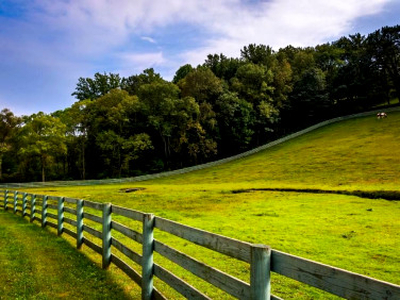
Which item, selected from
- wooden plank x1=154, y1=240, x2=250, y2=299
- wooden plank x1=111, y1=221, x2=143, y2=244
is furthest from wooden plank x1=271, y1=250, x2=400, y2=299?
wooden plank x1=111, y1=221, x2=143, y2=244

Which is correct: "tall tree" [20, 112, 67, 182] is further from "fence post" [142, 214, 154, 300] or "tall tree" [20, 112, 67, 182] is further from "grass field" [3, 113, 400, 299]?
"fence post" [142, 214, 154, 300]

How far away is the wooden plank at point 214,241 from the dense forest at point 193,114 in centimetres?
5091

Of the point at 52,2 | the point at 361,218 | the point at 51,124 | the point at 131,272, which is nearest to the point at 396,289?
the point at 131,272

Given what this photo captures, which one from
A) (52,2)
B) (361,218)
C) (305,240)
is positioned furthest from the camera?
(52,2)

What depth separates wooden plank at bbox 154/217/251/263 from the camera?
3.50m

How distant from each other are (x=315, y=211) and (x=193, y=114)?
1755 inches

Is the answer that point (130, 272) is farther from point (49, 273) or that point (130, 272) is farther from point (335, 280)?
point (335, 280)

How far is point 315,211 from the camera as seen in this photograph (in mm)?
16531

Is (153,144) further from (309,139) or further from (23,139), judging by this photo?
(309,139)

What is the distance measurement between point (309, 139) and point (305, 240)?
49.8m

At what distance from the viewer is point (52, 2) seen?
1582cm

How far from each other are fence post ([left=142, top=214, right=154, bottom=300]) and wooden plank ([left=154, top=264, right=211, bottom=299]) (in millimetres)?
152

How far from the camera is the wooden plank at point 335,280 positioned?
2223mm

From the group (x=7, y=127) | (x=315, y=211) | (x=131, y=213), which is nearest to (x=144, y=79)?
(x=7, y=127)
